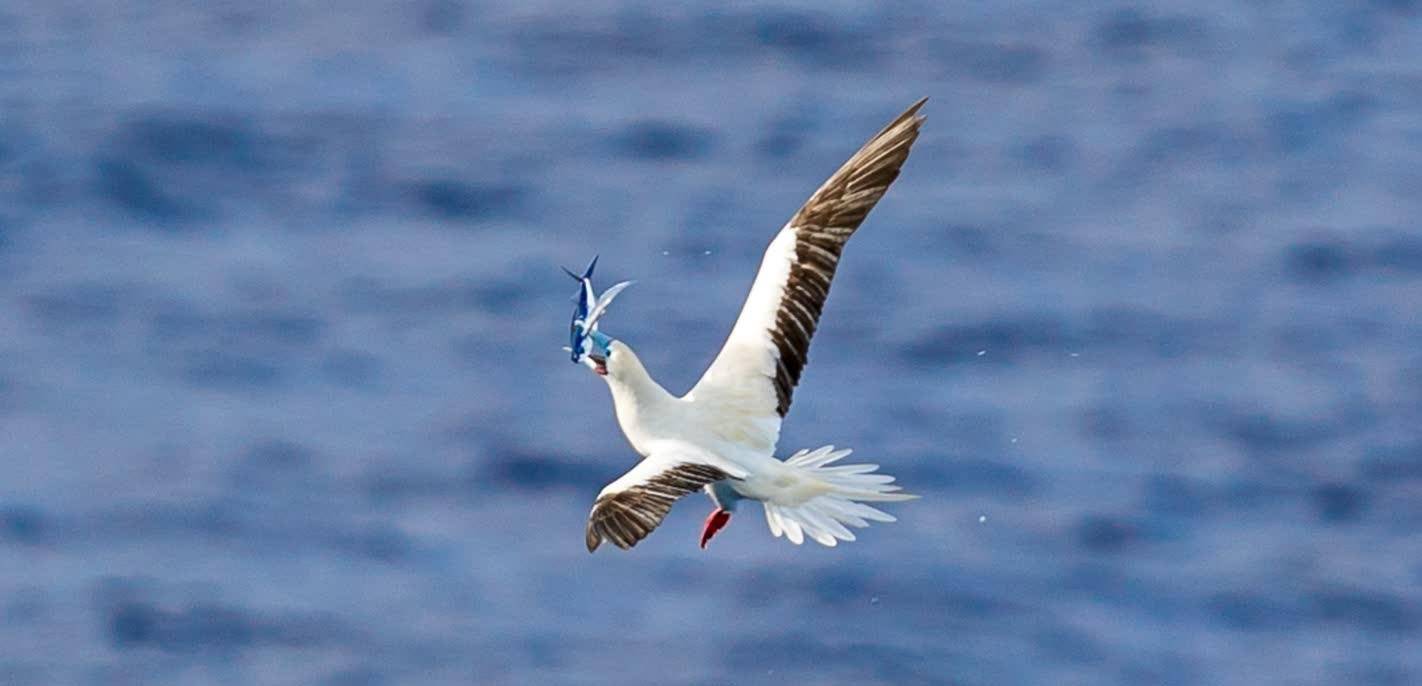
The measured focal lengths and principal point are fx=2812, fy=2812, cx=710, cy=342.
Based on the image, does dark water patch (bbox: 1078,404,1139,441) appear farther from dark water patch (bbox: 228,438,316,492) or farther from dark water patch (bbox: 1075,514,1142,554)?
dark water patch (bbox: 228,438,316,492)

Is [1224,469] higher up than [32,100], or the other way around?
[32,100]

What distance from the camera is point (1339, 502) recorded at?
16.4 m

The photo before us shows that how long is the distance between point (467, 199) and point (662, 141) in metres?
1.62

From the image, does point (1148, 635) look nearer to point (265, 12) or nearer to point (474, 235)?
point (474, 235)

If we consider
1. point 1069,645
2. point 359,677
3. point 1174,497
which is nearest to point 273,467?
point 359,677

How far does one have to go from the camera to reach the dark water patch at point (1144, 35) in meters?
21.6

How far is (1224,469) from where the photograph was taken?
16438mm

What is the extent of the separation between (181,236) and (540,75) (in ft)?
10.5

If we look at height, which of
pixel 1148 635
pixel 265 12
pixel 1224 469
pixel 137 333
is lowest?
pixel 1148 635

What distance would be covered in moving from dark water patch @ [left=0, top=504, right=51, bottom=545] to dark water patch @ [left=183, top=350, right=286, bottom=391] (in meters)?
1.58

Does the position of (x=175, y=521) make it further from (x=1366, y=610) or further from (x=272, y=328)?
(x=1366, y=610)

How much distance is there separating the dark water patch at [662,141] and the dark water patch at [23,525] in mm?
5410

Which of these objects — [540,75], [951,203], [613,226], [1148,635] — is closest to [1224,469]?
[1148,635]

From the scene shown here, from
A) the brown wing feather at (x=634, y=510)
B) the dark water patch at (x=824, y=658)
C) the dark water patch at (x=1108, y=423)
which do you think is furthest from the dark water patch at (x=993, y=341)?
the brown wing feather at (x=634, y=510)
